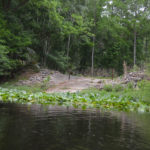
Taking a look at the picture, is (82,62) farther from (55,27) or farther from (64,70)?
(55,27)

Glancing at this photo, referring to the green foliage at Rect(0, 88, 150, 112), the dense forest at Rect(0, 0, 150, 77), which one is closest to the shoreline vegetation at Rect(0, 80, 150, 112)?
the green foliage at Rect(0, 88, 150, 112)

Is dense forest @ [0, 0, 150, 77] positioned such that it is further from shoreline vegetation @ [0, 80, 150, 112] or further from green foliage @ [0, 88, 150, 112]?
green foliage @ [0, 88, 150, 112]

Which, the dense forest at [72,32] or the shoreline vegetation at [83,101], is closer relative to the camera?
the shoreline vegetation at [83,101]

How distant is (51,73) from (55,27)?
5357mm

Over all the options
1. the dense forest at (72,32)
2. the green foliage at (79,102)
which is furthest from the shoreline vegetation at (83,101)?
the dense forest at (72,32)

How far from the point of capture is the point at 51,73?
68.0ft

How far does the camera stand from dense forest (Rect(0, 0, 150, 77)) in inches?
704

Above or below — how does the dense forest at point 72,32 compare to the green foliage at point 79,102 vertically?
above

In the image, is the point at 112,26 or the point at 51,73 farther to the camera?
the point at 112,26

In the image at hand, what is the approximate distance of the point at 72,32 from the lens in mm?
21953

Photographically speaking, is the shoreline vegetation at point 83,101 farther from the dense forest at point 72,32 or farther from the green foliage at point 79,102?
the dense forest at point 72,32

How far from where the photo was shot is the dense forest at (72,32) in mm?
17891

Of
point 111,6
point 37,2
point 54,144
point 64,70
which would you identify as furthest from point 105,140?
point 111,6

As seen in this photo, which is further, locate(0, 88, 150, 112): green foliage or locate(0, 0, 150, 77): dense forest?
locate(0, 0, 150, 77): dense forest
